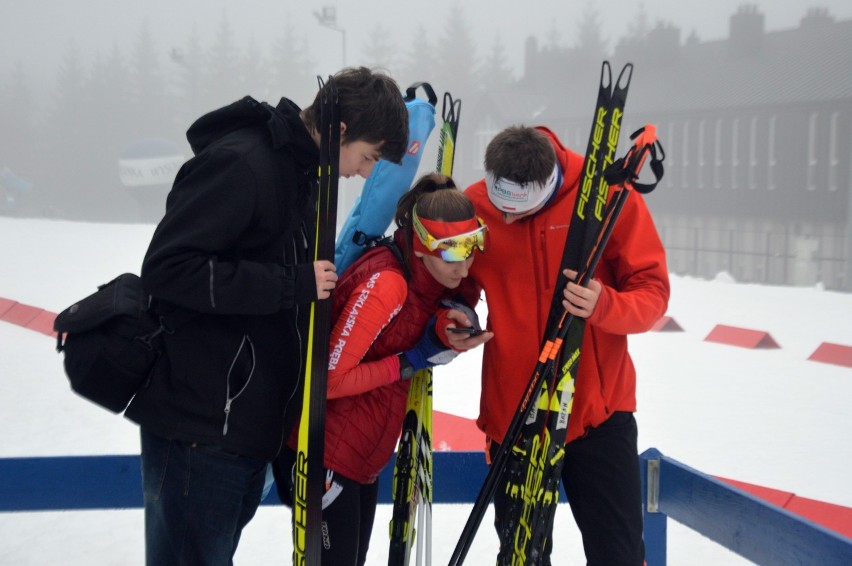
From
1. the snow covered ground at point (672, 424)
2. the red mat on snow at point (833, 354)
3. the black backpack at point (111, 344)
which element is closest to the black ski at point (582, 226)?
the black backpack at point (111, 344)

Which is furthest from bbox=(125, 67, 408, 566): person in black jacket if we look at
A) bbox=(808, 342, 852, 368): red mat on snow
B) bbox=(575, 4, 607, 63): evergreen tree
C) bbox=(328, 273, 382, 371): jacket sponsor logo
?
bbox=(575, 4, 607, 63): evergreen tree

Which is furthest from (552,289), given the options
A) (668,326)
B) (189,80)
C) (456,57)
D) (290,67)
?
(189,80)

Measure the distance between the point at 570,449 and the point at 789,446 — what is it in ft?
10.2

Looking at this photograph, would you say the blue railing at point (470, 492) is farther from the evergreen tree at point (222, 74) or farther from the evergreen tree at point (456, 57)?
the evergreen tree at point (222, 74)

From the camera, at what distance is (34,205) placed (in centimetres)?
3975

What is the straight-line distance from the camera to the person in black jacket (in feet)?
4.50

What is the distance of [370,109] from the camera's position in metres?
1.44

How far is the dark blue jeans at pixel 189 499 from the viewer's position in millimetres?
1452

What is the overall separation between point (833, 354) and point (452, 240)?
6.02 m

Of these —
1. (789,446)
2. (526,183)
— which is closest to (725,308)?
(789,446)

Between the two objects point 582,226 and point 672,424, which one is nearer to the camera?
point 582,226

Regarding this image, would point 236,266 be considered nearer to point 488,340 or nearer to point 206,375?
point 206,375

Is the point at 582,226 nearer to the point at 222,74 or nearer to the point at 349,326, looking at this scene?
the point at 349,326

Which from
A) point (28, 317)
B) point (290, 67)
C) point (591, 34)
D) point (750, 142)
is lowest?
point (28, 317)
